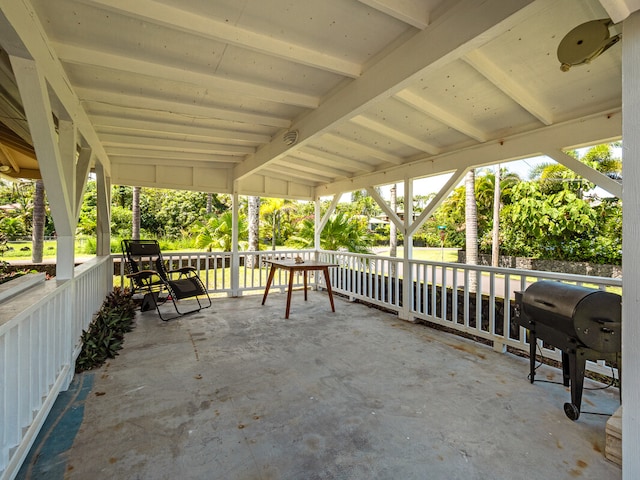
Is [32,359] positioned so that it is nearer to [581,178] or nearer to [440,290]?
[440,290]

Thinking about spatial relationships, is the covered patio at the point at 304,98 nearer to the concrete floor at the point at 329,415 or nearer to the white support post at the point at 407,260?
the concrete floor at the point at 329,415

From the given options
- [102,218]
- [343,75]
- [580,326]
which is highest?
[343,75]

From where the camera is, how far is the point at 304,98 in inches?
119

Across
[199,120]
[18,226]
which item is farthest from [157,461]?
[18,226]

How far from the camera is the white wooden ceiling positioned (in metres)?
1.84

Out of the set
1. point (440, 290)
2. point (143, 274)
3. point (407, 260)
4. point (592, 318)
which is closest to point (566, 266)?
point (440, 290)

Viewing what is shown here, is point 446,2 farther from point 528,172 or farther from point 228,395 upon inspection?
point 528,172

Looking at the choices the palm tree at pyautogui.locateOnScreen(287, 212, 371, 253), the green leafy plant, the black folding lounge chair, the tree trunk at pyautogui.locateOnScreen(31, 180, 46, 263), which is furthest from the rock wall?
the tree trunk at pyautogui.locateOnScreen(31, 180, 46, 263)

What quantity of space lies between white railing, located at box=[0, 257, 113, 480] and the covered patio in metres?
0.01

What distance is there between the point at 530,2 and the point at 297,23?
51.2 inches

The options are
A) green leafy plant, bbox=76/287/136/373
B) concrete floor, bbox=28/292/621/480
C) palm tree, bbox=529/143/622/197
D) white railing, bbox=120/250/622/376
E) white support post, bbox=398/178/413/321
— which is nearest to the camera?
concrete floor, bbox=28/292/621/480

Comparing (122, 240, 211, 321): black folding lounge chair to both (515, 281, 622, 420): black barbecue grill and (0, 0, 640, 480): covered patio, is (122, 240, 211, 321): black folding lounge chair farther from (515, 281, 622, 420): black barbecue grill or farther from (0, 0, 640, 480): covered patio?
(515, 281, 622, 420): black barbecue grill

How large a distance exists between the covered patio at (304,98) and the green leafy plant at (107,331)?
19 centimetres

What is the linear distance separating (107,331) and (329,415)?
2842mm
